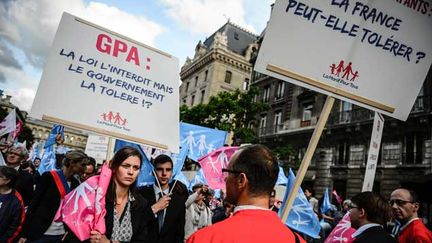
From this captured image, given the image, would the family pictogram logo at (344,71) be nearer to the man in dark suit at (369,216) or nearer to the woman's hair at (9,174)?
the man in dark suit at (369,216)

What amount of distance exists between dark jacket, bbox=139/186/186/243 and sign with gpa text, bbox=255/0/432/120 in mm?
1911

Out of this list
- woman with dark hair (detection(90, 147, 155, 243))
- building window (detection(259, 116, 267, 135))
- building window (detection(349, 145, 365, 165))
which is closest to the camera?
woman with dark hair (detection(90, 147, 155, 243))

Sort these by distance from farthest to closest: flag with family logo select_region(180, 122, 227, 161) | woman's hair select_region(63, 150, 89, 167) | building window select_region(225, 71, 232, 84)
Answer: building window select_region(225, 71, 232, 84) → flag with family logo select_region(180, 122, 227, 161) → woman's hair select_region(63, 150, 89, 167)

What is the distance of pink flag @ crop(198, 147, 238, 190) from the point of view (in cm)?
546

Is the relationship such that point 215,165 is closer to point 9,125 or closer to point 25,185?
point 25,185

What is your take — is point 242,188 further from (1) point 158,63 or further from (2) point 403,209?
(1) point 158,63

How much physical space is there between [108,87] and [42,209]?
4.69ft

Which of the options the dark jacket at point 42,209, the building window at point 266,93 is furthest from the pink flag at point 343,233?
the building window at point 266,93

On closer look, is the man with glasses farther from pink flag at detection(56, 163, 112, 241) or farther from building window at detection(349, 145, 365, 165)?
building window at detection(349, 145, 365, 165)

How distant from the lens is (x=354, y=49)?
2.91m

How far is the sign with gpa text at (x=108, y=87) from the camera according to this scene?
3.55m

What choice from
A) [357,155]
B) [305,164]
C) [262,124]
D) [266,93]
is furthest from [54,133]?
[266,93]

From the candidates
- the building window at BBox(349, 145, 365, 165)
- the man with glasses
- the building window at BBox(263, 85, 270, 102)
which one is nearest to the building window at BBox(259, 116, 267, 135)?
the building window at BBox(263, 85, 270, 102)

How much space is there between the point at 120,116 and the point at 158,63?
85 cm
